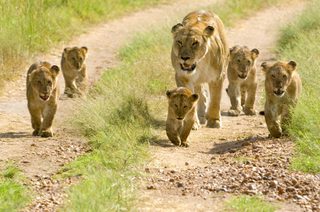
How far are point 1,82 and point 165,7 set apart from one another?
433 inches

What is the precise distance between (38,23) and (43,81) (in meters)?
6.87

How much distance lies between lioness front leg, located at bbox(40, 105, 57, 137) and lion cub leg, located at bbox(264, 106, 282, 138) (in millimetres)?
2436

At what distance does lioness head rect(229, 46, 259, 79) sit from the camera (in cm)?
1280

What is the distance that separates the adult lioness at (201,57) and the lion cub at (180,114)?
2.32 ft

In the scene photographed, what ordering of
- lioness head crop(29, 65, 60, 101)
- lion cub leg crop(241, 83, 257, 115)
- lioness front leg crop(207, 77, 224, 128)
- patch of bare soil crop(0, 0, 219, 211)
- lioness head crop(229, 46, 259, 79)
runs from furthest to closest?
1. lion cub leg crop(241, 83, 257, 115)
2. lioness head crop(229, 46, 259, 79)
3. lioness front leg crop(207, 77, 224, 128)
4. lioness head crop(29, 65, 60, 101)
5. patch of bare soil crop(0, 0, 219, 211)

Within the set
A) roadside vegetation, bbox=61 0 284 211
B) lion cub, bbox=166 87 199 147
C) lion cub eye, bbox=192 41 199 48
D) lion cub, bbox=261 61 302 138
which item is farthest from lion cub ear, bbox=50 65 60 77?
lion cub, bbox=261 61 302 138

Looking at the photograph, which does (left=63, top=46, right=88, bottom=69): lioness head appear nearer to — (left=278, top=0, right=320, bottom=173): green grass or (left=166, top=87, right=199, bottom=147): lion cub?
(left=278, top=0, right=320, bottom=173): green grass

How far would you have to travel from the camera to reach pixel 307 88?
37.8 feet

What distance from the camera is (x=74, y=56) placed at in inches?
547

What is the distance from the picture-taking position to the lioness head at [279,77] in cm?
1024

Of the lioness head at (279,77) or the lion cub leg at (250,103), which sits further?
the lion cub leg at (250,103)

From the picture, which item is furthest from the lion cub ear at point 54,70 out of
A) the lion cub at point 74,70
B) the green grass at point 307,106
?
the lion cub at point 74,70

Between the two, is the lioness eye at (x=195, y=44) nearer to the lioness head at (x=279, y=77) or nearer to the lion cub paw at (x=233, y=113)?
the lioness head at (x=279, y=77)

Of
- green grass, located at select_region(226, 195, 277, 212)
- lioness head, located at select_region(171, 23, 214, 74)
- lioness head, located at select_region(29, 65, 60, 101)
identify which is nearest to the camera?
green grass, located at select_region(226, 195, 277, 212)
